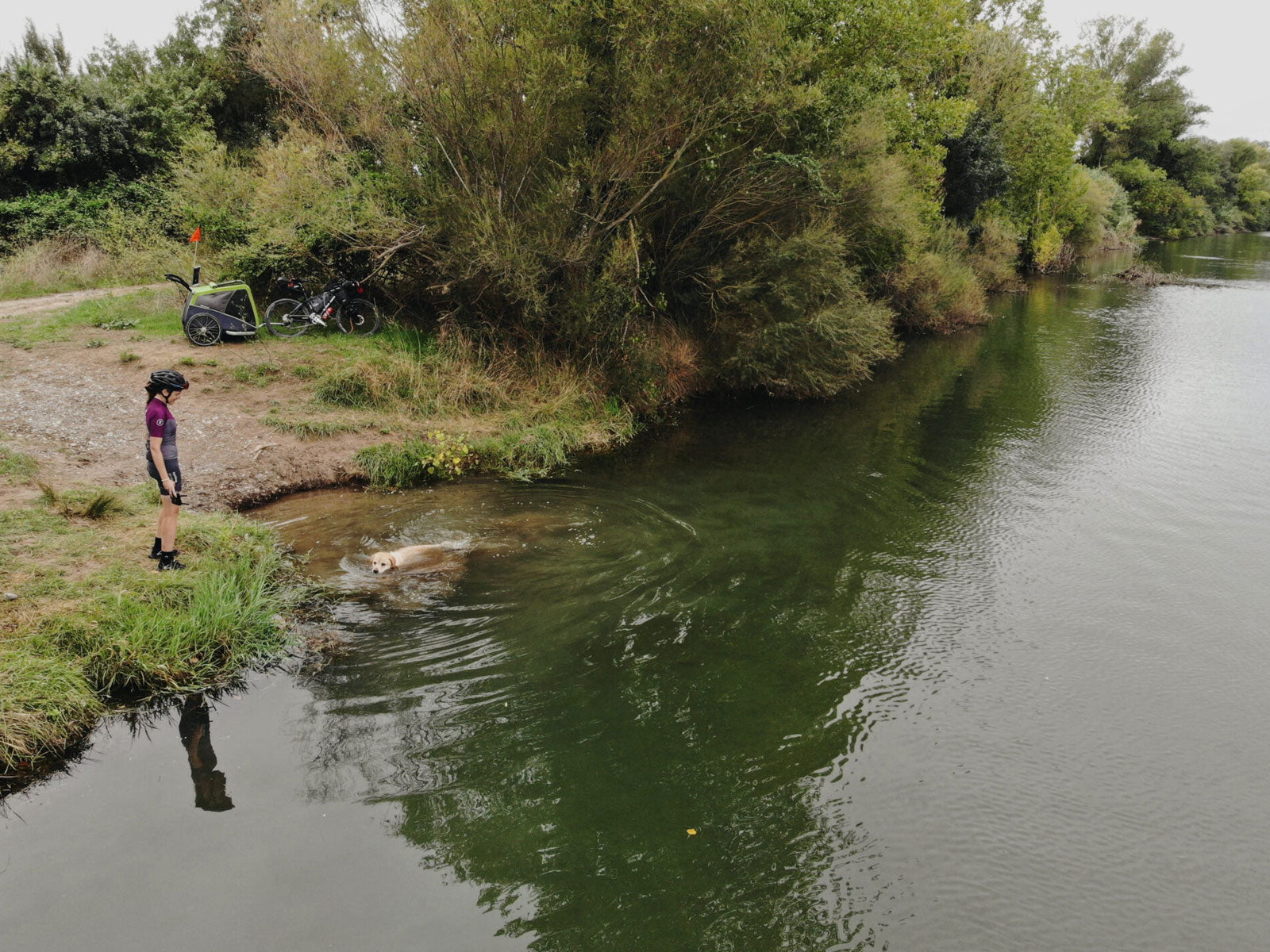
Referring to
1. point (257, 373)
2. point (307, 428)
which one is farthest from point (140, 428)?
point (257, 373)

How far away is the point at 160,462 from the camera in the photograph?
7023mm

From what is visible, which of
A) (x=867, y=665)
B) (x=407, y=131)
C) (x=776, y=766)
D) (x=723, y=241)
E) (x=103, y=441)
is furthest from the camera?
(x=723, y=241)

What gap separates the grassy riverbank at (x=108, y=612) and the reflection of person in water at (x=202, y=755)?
0.20 meters

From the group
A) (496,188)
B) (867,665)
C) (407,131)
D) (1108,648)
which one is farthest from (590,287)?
(1108,648)

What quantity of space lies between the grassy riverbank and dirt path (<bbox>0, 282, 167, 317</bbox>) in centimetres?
890

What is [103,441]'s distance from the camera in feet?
32.8

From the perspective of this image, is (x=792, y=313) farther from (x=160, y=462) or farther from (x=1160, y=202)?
(x=1160, y=202)

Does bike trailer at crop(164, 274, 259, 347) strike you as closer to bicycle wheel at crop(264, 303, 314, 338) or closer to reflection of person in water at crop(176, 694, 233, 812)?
bicycle wheel at crop(264, 303, 314, 338)

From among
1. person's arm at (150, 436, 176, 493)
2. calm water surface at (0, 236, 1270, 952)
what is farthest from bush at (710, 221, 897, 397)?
person's arm at (150, 436, 176, 493)

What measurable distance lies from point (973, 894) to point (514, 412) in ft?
30.8

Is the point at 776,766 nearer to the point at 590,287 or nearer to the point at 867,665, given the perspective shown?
the point at 867,665

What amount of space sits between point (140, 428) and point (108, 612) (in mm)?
5085

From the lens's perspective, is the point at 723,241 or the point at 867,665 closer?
the point at 867,665

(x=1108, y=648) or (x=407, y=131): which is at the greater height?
(x=407, y=131)
